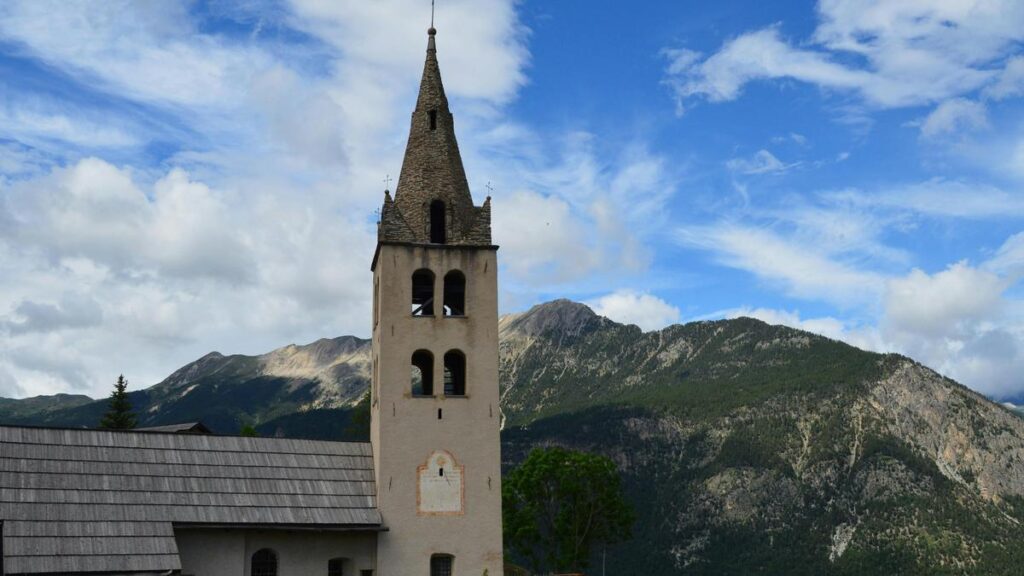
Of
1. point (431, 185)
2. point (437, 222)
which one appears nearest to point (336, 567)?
point (437, 222)

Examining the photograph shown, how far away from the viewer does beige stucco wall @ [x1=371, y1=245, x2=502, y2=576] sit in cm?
3244

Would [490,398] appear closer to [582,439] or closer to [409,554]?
[409,554]

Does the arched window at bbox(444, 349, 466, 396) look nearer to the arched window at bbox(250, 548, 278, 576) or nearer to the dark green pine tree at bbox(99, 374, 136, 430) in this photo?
the arched window at bbox(250, 548, 278, 576)

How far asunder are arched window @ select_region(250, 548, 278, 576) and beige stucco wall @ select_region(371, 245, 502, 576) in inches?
135

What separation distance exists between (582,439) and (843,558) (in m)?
59.7

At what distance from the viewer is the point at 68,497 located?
2814 cm

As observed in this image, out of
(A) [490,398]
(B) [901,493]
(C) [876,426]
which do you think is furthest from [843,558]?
(A) [490,398]

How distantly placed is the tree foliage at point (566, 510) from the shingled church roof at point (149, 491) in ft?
104

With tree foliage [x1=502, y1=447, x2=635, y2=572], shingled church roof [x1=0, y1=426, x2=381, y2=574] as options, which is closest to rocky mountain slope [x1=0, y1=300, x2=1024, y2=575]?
tree foliage [x1=502, y1=447, x2=635, y2=572]

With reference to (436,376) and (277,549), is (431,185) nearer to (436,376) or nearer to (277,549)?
(436,376)

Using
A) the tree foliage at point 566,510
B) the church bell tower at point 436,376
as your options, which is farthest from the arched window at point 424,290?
the tree foliage at point 566,510

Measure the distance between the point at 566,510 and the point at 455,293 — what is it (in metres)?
32.2

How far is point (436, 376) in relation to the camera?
111ft

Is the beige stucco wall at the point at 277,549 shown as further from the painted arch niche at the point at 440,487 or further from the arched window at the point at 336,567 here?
the painted arch niche at the point at 440,487
